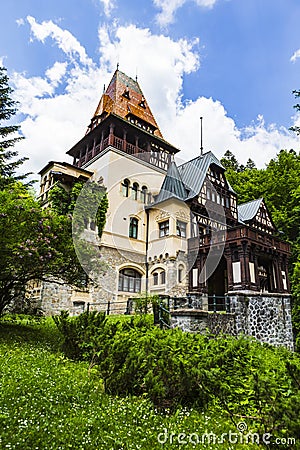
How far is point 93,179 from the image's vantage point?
1970 centimetres

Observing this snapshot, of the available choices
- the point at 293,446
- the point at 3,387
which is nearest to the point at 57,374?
the point at 3,387

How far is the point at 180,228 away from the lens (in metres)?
19.5

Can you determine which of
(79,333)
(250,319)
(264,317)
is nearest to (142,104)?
(264,317)

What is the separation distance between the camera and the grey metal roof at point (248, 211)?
22.3 meters

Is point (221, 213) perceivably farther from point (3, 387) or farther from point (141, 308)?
point (3, 387)

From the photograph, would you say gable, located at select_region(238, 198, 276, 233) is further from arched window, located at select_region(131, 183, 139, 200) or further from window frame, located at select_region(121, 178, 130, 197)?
window frame, located at select_region(121, 178, 130, 197)

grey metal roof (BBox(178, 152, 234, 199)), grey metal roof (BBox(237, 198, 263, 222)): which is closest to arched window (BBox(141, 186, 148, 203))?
grey metal roof (BBox(178, 152, 234, 199))

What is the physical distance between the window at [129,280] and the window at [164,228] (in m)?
2.83

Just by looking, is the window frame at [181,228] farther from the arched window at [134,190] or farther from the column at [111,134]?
the column at [111,134]

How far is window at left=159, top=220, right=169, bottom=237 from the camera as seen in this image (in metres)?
19.8

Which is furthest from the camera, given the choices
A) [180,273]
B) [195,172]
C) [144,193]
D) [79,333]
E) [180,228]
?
[195,172]

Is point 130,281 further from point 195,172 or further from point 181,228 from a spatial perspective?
point 195,172

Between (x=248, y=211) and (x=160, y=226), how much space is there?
6.97 meters

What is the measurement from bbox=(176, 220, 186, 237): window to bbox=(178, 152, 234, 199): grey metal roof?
166cm
